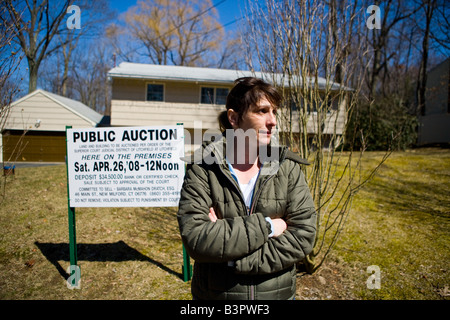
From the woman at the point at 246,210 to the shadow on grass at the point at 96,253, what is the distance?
279 centimetres

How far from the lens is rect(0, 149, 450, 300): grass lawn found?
3449 mm

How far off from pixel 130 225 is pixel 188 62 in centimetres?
2627

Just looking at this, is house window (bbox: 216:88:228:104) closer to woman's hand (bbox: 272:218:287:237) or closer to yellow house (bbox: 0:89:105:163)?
yellow house (bbox: 0:89:105:163)

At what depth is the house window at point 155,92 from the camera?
1496 cm

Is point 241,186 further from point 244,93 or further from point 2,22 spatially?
point 2,22

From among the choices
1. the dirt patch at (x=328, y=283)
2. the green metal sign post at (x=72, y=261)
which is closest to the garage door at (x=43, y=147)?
the green metal sign post at (x=72, y=261)

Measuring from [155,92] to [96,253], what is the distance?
12098mm

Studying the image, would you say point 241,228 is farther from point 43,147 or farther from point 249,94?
point 43,147

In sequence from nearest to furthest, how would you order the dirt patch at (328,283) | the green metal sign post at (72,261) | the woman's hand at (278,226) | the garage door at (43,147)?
the woman's hand at (278,226) < the dirt patch at (328,283) < the green metal sign post at (72,261) < the garage door at (43,147)

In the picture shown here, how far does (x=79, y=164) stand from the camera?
3.60 m

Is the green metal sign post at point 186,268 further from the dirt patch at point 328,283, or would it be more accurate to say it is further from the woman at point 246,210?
the woman at point 246,210

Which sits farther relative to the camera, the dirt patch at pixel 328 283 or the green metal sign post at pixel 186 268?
the green metal sign post at pixel 186 268

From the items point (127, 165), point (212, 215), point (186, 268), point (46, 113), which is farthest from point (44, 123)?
point (212, 215)
